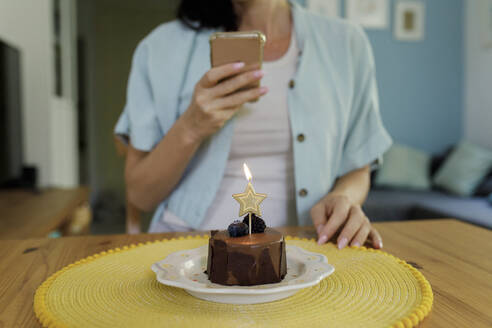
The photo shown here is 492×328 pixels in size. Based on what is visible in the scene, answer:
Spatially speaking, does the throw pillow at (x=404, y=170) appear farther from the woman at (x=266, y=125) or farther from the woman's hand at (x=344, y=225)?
the woman's hand at (x=344, y=225)

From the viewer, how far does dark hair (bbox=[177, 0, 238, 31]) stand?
1.20 m

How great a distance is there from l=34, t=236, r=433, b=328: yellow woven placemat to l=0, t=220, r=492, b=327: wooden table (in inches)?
1.1

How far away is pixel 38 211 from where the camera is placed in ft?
5.91

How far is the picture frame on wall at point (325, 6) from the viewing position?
3.92 m

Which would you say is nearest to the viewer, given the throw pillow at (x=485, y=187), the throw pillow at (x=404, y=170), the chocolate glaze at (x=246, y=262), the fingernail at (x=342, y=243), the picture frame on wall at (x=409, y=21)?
the chocolate glaze at (x=246, y=262)

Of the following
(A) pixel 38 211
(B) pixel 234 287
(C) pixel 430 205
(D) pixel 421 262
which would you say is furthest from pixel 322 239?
(C) pixel 430 205

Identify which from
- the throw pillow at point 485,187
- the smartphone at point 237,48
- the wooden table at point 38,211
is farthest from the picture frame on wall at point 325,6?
the smartphone at point 237,48

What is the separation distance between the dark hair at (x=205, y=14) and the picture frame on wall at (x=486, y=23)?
362 centimetres

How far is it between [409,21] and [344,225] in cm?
394

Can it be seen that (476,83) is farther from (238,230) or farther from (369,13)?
(238,230)

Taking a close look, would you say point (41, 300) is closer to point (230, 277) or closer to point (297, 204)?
point (230, 277)

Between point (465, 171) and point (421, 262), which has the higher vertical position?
point (421, 262)

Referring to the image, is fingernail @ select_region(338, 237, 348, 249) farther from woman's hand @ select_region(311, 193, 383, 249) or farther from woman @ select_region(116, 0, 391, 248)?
woman @ select_region(116, 0, 391, 248)

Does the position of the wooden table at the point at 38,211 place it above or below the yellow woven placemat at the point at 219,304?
below
